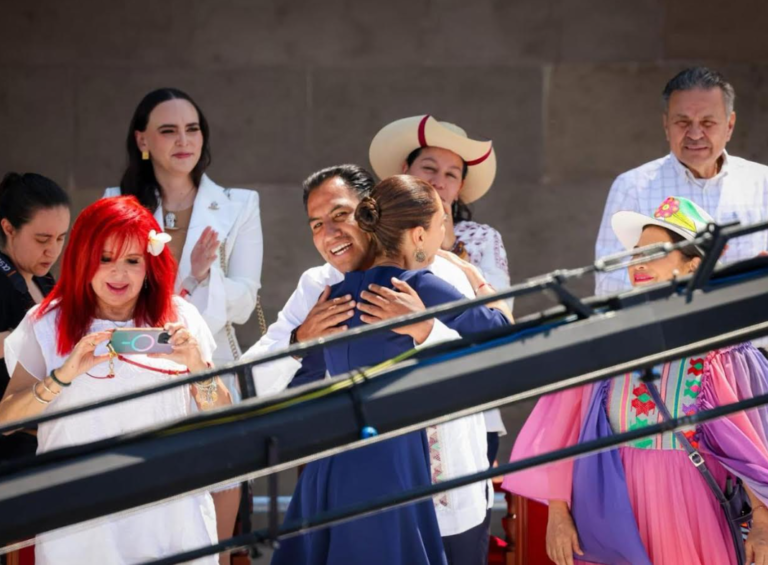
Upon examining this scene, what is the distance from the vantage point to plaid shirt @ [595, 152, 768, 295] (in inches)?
209

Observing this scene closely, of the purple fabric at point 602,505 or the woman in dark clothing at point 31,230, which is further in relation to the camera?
the woman in dark clothing at point 31,230

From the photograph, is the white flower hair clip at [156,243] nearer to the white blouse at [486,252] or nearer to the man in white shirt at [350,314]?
the man in white shirt at [350,314]

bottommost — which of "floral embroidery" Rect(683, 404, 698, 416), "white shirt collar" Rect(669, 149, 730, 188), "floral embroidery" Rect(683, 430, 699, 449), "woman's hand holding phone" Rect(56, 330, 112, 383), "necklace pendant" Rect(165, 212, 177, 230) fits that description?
"floral embroidery" Rect(683, 430, 699, 449)

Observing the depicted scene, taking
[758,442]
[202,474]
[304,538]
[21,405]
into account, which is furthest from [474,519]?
[202,474]

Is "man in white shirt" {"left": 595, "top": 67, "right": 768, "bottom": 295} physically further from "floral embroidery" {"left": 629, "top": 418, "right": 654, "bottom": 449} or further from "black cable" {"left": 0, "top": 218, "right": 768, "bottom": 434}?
"black cable" {"left": 0, "top": 218, "right": 768, "bottom": 434}

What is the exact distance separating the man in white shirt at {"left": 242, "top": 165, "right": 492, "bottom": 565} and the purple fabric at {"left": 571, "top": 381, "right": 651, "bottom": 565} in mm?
328

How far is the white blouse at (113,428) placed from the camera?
3.88 metres

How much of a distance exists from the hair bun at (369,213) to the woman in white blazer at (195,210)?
4.19ft

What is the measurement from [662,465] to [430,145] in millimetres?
1844

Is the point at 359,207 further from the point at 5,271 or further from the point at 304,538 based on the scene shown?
the point at 5,271

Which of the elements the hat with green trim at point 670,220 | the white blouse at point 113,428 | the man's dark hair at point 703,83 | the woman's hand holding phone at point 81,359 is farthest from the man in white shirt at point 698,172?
the woman's hand holding phone at point 81,359

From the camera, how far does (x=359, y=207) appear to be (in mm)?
3814

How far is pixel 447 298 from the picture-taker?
12.2ft

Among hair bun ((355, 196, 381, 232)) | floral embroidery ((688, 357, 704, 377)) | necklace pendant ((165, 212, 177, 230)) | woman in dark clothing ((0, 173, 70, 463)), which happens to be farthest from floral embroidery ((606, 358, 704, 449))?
woman in dark clothing ((0, 173, 70, 463))
